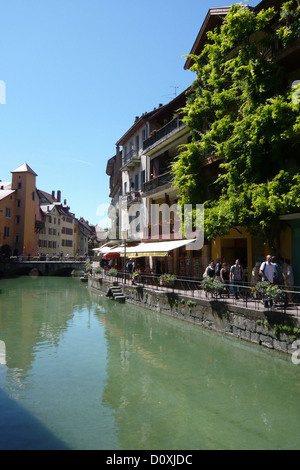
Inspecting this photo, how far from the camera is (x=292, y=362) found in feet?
35.1

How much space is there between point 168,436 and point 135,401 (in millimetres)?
1813

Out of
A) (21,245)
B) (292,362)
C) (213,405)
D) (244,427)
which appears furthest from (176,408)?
(21,245)

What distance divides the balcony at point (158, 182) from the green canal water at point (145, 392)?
13.8 meters

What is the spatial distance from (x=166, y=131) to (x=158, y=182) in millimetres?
3824

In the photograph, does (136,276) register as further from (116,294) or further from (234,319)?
(234,319)

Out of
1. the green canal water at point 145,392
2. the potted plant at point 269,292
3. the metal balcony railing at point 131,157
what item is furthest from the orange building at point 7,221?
the potted plant at point 269,292

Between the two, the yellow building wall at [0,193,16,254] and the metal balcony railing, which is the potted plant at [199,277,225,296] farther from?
the yellow building wall at [0,193,16,254]

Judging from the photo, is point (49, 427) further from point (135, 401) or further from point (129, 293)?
point (129, 293)

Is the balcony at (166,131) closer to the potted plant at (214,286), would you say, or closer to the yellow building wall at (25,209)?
the potted plant at (214,286)

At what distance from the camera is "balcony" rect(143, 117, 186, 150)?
2592 cm

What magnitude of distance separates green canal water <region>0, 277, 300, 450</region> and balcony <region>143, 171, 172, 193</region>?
13.8m

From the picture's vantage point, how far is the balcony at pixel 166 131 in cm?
2592

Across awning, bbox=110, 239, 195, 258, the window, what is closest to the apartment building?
the window

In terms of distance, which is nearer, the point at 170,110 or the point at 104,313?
the point at 104,313
